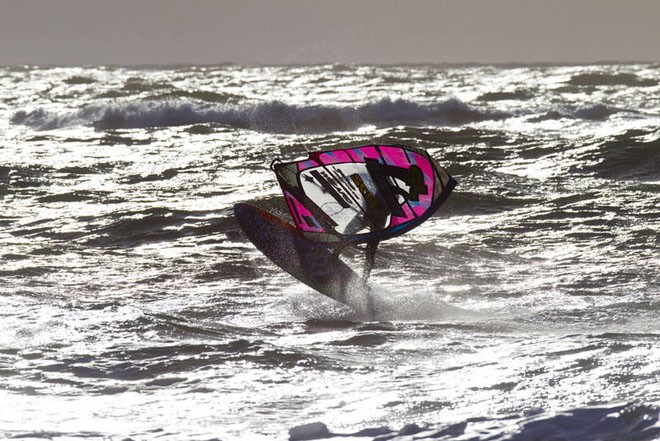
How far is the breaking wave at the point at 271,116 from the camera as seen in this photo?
24.9 meters

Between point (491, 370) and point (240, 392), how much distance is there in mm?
1492

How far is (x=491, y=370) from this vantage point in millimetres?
5980

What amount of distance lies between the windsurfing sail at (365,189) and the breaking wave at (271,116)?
49.0ft

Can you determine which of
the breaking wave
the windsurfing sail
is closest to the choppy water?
the windsurfing sail

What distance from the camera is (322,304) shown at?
8.74 m

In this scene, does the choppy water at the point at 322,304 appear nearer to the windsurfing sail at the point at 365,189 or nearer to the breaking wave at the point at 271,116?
the windsurfing sail at the point at 365,189

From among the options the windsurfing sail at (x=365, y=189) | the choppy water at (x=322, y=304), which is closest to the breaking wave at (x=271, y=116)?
the choppy water at (x=322, y=304)

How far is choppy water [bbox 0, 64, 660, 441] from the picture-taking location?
5.27m

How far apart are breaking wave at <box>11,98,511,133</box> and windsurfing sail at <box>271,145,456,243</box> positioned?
49.0 feet

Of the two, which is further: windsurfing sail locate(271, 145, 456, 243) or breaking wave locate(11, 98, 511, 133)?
breaking wave locate(11, 98, 511, 133)

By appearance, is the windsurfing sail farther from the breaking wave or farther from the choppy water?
the breaking wave

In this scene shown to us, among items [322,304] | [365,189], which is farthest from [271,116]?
[322,304]

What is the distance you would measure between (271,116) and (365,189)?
16370 millimetres

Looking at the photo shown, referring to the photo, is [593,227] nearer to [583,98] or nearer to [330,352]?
[330,352]
